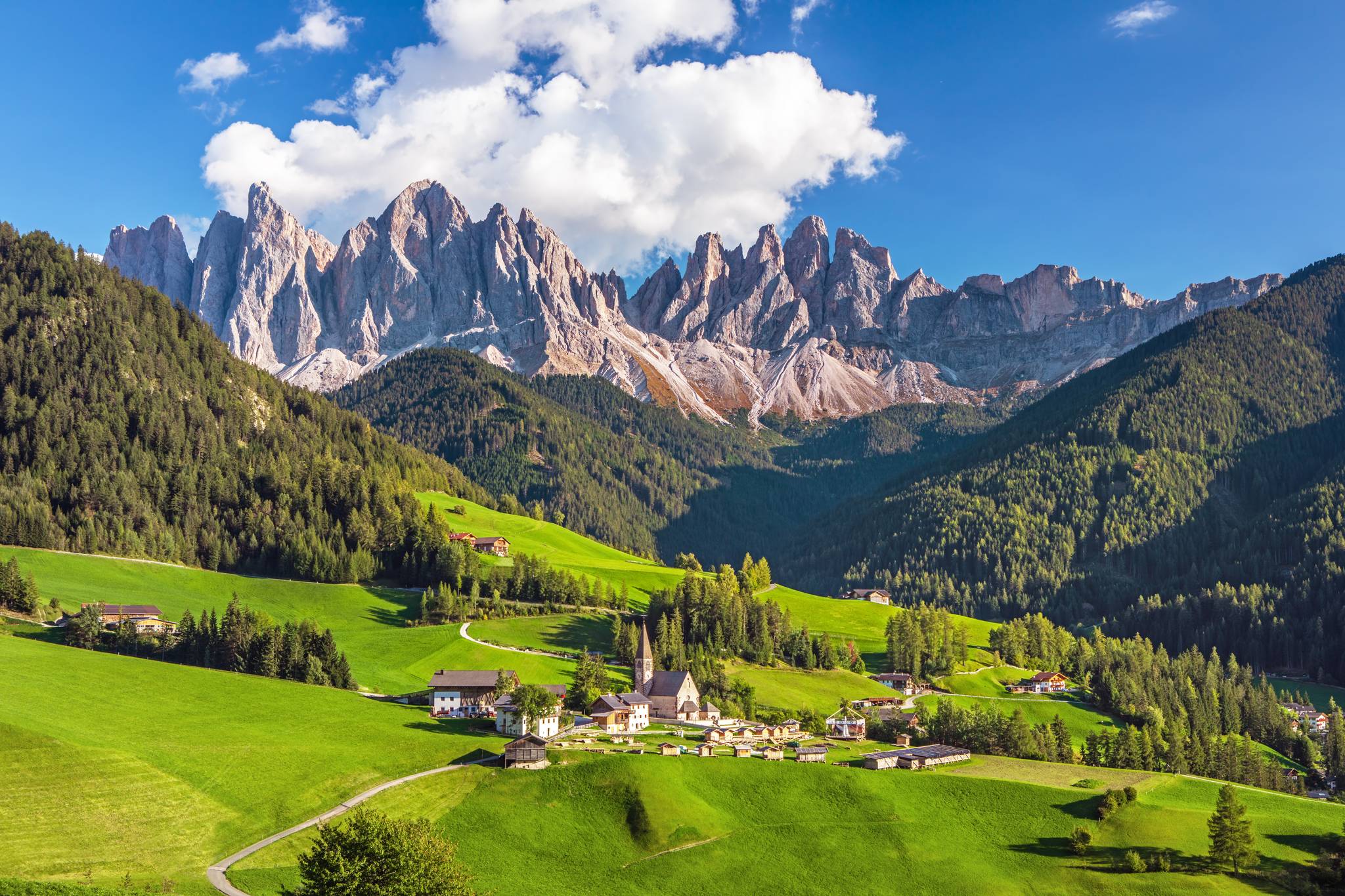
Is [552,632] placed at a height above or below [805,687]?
above

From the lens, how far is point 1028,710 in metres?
146

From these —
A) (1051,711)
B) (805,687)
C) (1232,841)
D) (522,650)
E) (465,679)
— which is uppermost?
(522,650)

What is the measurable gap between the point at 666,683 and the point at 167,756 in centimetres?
5518

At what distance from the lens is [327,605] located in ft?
524

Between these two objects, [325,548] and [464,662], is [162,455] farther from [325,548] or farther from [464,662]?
[464,662]

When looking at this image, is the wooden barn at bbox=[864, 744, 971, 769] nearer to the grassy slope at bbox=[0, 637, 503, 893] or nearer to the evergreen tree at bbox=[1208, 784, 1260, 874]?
the evergreen tree at bbox=[1208, 784, 1260, 874]

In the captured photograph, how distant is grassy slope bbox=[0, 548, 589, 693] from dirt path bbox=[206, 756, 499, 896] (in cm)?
3618

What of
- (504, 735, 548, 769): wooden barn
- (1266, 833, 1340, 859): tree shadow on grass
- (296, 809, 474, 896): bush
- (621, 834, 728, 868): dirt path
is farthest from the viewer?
(504, 735, 548, 769): wooden barn

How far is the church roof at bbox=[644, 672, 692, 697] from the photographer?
12225cm

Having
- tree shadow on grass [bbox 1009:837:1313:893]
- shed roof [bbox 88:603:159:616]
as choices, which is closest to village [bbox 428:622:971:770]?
tree shadow on grass [bbox 1009:837:1313:893]

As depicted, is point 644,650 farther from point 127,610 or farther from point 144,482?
point 144,482

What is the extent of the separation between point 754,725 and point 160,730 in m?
56.5

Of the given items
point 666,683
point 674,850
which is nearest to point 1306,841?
point 674,850

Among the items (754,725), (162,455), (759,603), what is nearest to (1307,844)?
(754,725)
